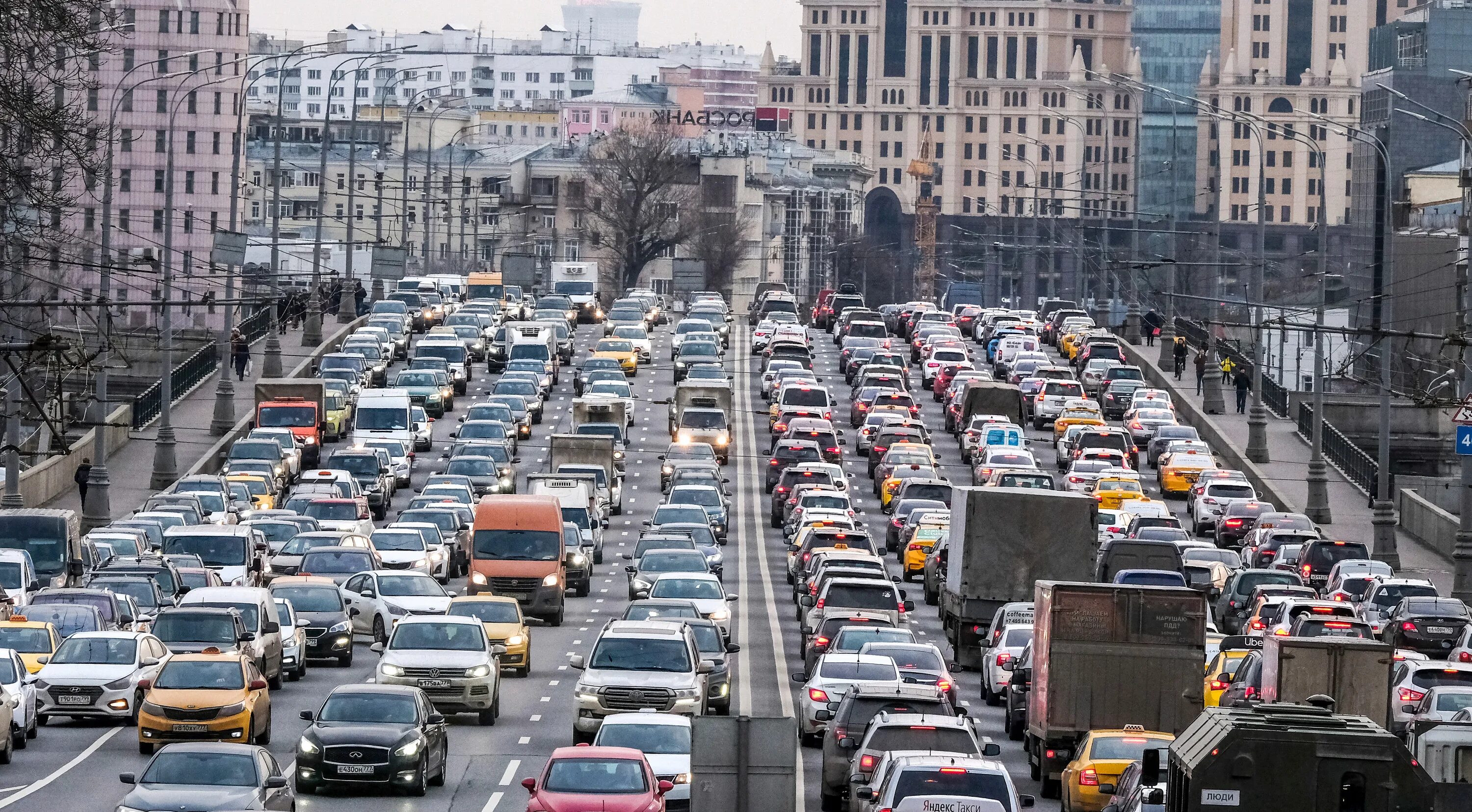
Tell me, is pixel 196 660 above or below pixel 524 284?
below

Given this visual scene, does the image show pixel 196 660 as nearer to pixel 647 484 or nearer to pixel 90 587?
pixel 90 587

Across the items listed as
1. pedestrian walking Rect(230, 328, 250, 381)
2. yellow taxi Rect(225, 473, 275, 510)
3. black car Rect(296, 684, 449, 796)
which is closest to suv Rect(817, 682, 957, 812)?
black car Rect(296, 684, 449, 796)

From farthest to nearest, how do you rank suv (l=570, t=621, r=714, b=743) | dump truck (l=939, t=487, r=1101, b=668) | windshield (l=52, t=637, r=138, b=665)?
dump truck (l=939, t=487, r=1101, b=668) → windshield (l=52, t=637, r=138, b=665) → suv (l=570, t=621, r=714, b=743)

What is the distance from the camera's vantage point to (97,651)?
32125 mm

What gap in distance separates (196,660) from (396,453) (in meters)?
33.8

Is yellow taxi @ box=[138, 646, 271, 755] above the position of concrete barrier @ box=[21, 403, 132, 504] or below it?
below

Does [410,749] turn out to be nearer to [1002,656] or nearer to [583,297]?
[1002,656]

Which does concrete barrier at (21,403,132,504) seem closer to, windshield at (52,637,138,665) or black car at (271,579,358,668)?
black car at (271,579,358,668)

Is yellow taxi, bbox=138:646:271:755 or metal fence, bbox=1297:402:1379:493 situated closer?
yellow taxi, bbox=138:646:271:755

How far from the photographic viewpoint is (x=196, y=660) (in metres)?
30.2

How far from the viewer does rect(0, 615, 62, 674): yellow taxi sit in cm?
3322

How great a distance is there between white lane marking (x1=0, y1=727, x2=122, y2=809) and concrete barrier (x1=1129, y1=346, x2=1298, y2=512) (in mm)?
36319

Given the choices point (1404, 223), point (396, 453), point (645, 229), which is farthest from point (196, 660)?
point (645, 229)

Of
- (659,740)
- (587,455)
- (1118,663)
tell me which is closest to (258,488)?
(587,455)
